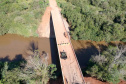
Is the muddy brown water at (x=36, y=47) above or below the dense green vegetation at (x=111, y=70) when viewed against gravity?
below

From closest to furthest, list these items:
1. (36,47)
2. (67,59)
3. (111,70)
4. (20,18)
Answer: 1. (111,70)
2. (67,59)
3. (36,47)
4. (20,18)

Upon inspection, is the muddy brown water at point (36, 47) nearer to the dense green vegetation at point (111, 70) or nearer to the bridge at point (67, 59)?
the bridge at point (67, 59)

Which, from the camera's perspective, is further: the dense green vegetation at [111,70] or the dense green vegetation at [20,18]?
the dense green vegetation at [20,18]

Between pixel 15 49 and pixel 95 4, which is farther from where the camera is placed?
pixel 95 4

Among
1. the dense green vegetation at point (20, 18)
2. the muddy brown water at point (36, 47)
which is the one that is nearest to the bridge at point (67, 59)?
the muddy brown water at point (36, 47)

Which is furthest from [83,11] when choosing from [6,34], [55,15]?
[6,34]

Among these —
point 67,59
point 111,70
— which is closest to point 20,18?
point 67,59

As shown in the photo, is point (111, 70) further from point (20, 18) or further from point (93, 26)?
point (20, 18)

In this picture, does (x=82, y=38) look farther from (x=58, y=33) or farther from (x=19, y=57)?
(x=19, y=57)
